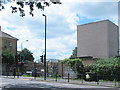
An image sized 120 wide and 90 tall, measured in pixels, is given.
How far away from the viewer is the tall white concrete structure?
41.0 meters

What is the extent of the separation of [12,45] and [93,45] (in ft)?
73.6

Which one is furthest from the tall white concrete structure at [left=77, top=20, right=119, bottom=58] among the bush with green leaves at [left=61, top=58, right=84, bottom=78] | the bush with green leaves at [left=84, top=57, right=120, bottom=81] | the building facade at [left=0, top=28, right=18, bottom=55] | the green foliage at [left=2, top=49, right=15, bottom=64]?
the building facade at [left=0, top=28, right=18, bottom=55]

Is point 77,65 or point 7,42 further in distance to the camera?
point 7,42

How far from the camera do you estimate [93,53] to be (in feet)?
143

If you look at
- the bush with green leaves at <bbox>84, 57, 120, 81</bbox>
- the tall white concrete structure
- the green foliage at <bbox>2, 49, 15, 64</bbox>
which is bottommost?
the bush with green leaves at <bbox>84, 57, 120, 81</bbox>

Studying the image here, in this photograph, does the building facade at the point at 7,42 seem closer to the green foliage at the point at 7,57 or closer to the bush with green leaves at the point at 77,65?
the green foliage at the point at 7,57

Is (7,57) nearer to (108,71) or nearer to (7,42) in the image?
(7,42)

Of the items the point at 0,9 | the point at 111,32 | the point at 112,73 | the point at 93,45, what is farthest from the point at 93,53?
the point at 0,9

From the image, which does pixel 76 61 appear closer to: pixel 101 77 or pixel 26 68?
pixel 101 77

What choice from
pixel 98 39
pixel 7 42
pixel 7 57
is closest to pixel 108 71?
pixel 98 39

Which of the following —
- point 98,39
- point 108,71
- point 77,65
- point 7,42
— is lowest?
point 108,71

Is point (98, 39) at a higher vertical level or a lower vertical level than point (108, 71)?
higher

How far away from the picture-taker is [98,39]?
42.6m

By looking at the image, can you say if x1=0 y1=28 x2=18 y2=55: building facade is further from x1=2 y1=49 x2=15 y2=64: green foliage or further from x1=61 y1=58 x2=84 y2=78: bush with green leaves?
x1=61 y1=58 x2=84 y2=78: bush with green leaves
